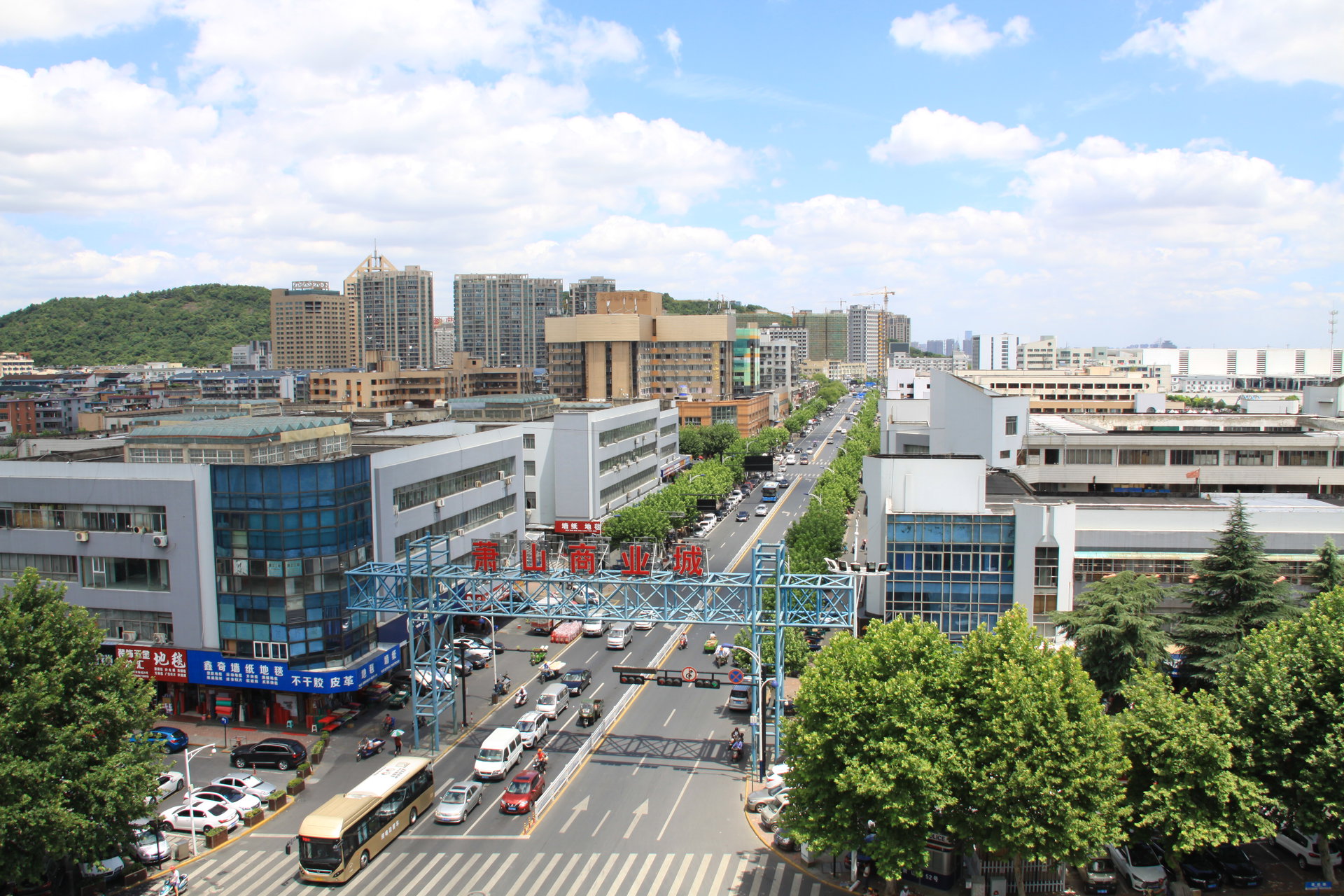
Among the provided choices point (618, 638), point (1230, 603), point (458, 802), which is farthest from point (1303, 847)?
point (618, 638)

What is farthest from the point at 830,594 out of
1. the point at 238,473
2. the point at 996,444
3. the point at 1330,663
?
the point at 996,444

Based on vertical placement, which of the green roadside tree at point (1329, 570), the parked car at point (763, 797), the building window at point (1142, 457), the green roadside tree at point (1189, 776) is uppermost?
the building window at point (1142, 457)

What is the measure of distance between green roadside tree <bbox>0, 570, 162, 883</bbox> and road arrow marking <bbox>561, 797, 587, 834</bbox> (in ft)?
42.9

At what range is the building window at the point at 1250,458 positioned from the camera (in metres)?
58.3

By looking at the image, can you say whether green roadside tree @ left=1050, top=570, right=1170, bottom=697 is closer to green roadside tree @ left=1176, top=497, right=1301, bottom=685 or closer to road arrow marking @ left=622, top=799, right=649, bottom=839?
green roadside tree @ left=1176, top=497, right=1301, bottom=685

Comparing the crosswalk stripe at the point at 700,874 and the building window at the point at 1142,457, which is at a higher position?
the building window at the point at 1142,457

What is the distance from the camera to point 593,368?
13600 centimetres

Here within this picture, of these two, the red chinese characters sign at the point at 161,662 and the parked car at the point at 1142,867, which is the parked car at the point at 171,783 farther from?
the parked car at the point at 1142,867

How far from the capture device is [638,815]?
32844mm

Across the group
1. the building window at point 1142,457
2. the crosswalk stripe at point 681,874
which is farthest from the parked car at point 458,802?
the building window at point 1142,457

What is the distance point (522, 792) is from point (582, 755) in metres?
4.63

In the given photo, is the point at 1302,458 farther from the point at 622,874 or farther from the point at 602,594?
the point at 622,874

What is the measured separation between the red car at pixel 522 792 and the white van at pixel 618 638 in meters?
17.8

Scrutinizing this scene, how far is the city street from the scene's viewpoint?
28.6 meters
